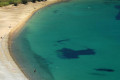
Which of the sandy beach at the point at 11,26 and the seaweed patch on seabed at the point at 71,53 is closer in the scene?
the sandy beach at the point at 11,26

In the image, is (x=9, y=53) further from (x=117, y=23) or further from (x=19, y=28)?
(x=117, y=23)

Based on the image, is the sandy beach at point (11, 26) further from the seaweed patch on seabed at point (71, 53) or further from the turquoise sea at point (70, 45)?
the seaweed patch on seabed at point (71, 53)

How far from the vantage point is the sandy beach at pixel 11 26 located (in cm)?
3484

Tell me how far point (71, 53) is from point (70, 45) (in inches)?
181

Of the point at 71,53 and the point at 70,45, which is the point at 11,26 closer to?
the point at 70,45

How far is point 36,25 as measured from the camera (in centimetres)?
6247

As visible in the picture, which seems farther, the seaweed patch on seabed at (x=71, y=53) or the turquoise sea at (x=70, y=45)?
the seaweed patch on seabed at (x=71, y=53)

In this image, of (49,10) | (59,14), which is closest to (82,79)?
(59,14)

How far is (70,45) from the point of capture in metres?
49.1

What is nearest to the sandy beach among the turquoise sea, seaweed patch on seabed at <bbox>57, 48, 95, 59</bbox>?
the turquoise sea

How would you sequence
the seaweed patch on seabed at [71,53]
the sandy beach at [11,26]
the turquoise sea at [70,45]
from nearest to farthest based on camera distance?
the sandy beach at [11,26] → the turquoise sea at [70,45] → the seaweed patch on seabed at [71,53]

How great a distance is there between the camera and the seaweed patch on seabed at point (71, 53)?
1699 inches

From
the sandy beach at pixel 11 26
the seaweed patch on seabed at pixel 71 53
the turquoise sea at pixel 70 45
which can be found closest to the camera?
the sandy beach at pixel 11 26

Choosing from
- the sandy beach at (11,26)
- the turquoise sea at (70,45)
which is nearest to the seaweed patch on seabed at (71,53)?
the turquoise sea at (70,45)
